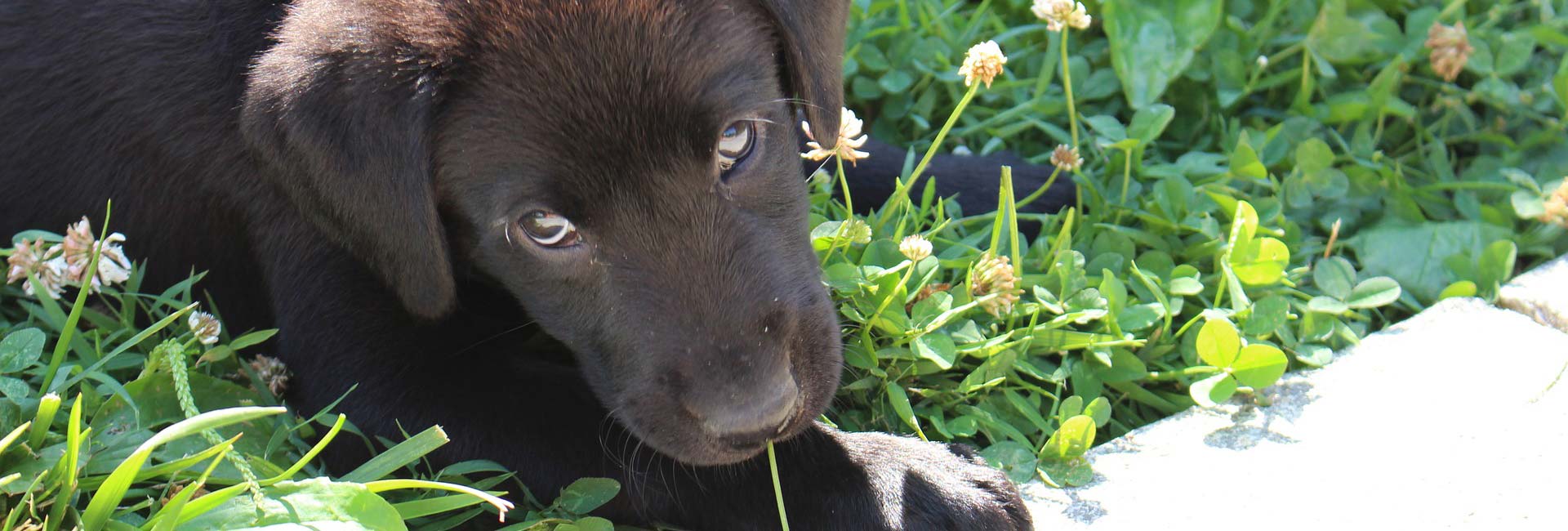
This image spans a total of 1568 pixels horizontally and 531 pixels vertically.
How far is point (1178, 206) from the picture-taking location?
9.74 ft

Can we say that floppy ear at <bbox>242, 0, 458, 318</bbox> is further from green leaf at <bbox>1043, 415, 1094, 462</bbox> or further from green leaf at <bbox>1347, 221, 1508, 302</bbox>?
green leaf at <bbox>1347, 221, 1508, 302</bbox>

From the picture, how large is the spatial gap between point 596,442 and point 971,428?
66 centimetres

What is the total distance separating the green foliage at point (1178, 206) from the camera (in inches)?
101

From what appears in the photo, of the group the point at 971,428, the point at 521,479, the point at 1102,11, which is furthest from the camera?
the point at 1102,11

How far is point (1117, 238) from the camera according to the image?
2912mm

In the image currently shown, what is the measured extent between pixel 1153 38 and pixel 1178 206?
62 cm

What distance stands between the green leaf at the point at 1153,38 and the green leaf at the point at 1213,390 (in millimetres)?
982

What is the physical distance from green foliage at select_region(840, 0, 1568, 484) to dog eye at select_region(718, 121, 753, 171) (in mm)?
400

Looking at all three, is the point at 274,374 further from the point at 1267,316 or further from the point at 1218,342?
the point at 1267,316

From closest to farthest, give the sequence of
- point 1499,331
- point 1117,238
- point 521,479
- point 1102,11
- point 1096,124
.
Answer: point 521,479, point 1499,331, point 1117,238, point 1096,124, point 1102,11

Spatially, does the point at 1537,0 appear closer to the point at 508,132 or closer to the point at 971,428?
the point at 971,428

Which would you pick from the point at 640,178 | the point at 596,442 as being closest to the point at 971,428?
the point at 596,442

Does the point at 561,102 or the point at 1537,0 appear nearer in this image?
the point at 561,102

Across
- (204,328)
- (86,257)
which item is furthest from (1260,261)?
(86,257)
